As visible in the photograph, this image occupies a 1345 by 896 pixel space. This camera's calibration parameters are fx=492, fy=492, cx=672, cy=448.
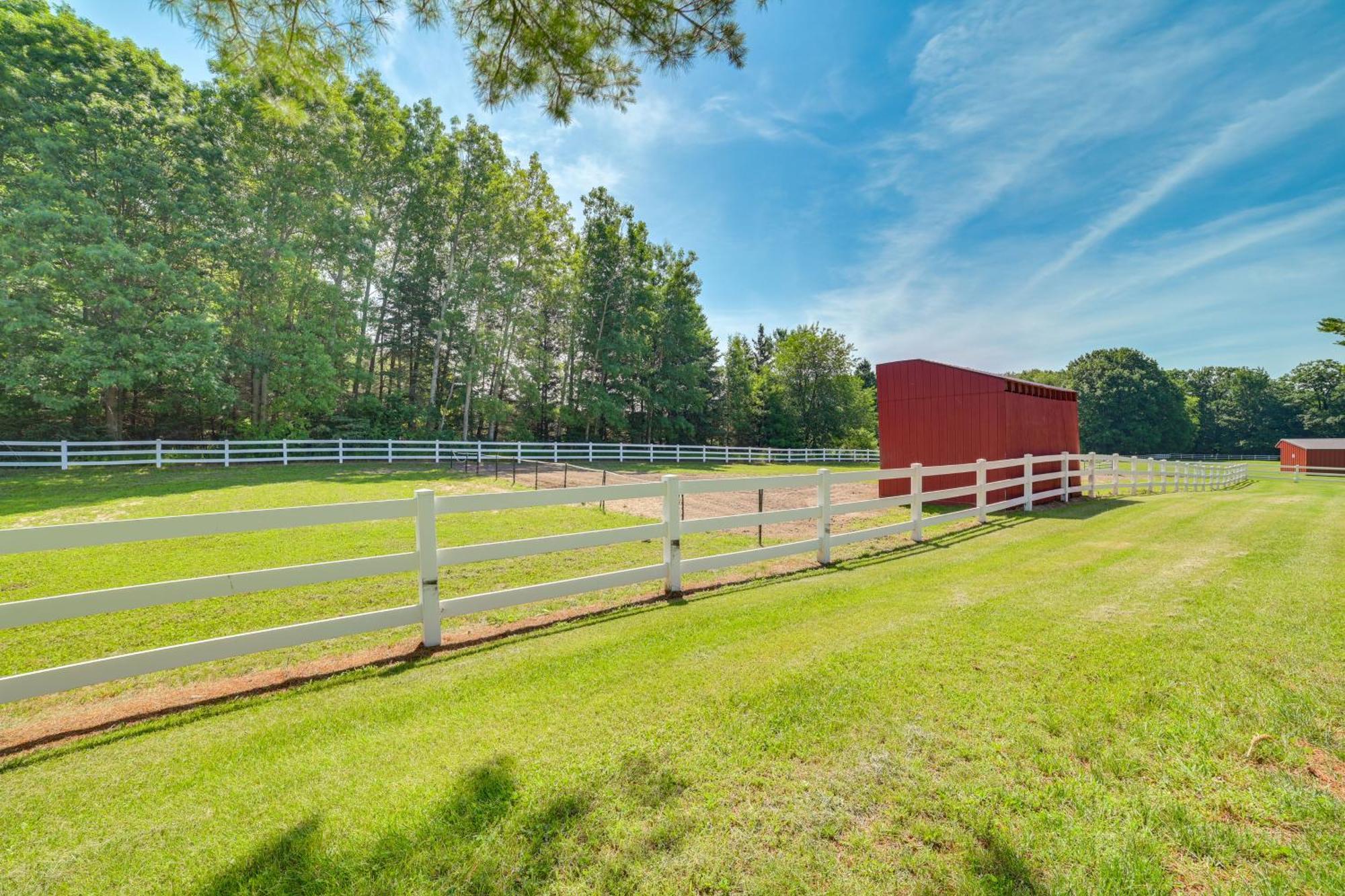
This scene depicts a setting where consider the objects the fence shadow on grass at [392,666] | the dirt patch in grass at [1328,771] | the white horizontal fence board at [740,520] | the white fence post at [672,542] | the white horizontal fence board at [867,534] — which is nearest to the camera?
the dirt patch in grass at [1328,771]

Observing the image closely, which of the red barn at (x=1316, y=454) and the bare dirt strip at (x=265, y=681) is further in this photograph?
the red barn at (x=1316, y=454)

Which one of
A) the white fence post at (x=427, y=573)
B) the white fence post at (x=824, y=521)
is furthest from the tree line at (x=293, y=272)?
the white fence post at (x=824, y=521)

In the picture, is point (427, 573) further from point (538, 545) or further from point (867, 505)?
point (867, 505)

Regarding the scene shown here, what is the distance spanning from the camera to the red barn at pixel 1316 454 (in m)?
34.7

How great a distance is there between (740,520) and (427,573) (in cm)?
326

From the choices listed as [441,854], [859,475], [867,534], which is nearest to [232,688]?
[441,854]

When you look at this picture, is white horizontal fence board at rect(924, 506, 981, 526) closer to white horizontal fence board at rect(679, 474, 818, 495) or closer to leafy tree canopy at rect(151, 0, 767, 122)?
white horizontal fence board at rect(679, 474, 818, 495)

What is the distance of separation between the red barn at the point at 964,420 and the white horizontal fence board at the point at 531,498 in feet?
28.4

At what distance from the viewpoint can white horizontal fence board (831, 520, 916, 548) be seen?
6539 millimetres

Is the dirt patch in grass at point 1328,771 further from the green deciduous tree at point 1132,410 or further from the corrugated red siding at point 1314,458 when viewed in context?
the green deciduous tree at point 1132,410

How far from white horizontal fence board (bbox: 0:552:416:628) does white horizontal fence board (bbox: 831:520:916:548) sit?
5.04 meters

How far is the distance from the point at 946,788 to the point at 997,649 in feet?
5.46

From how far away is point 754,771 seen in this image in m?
2.11

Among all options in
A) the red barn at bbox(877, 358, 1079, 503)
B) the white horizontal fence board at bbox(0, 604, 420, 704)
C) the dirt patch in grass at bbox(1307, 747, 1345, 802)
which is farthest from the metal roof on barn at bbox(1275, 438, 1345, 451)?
the white horizontal fence board at bbox(0, 604, 420, 704)
